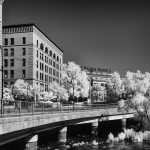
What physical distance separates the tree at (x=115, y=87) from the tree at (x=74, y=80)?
1740cm

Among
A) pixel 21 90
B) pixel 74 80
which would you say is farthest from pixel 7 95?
pixel 74 80

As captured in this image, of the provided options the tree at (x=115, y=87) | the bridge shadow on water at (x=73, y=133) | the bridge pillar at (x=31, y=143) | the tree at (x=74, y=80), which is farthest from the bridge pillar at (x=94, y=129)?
the tree at (x=115, y=87)

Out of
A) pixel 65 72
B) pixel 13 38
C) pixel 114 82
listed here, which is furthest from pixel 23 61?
pixel 114 82

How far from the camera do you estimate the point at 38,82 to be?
91625 mm

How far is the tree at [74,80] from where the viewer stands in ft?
308

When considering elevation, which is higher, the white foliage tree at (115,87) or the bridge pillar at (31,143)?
the white foliage tree at (115,87)

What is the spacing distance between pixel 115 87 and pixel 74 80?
24.4 m

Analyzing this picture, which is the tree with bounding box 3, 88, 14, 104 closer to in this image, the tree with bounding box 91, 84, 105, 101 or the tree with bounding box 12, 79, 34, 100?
the tree with bounding box 12, 79, 34, 100

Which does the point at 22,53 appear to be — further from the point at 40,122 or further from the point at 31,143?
the point at 40,122

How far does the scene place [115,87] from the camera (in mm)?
114438

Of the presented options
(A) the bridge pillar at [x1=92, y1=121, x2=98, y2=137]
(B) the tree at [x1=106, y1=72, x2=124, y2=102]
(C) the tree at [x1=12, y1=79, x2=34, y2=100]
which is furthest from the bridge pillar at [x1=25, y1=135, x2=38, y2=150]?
(B) the tree at [x1=106, y1=72, x2=124, y2=102]

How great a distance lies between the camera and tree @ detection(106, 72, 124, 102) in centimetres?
11244

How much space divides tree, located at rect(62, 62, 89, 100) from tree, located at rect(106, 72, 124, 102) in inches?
685

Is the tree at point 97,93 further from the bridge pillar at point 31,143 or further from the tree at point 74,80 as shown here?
the bridge pillar at point 31,143
